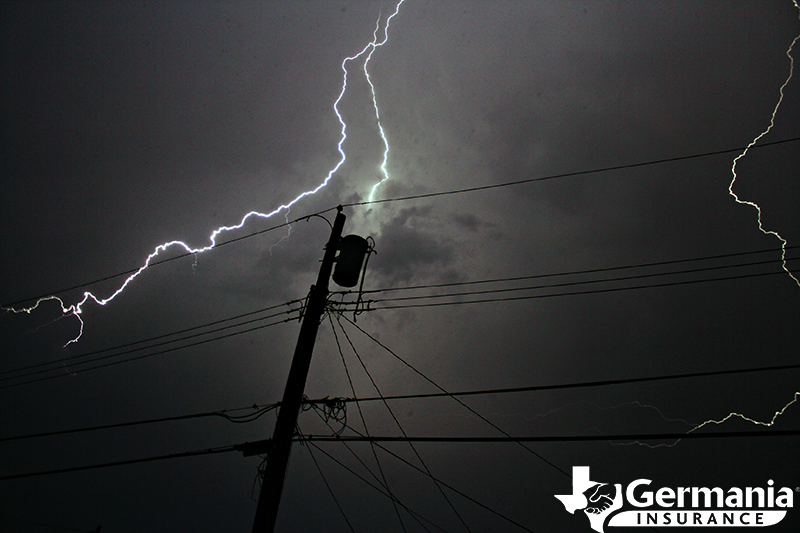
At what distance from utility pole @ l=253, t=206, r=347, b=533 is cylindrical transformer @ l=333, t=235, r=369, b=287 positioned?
14 centimetres

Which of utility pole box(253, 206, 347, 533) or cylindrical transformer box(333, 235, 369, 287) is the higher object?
cylindrical transformer box(333, 235, 369, 287)

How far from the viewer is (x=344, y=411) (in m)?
6.96

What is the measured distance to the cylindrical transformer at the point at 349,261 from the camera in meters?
7.60

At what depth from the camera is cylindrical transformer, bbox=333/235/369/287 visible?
760 centimetres

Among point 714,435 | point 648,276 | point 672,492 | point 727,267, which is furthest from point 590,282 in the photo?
point 672,492

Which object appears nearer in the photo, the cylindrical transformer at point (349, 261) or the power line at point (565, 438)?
the power line at point (565, 438)

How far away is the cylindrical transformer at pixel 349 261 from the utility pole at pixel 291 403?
135mm

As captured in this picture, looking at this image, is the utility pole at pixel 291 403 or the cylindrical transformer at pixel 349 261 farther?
the cylindrical transformer at pixel 349 261

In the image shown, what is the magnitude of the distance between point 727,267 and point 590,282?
1998 mm

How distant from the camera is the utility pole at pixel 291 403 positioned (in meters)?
5.67

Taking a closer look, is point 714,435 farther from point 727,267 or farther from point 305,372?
point 305,372

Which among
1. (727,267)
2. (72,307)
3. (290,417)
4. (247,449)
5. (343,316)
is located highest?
(72,307)

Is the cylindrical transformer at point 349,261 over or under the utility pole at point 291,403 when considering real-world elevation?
over

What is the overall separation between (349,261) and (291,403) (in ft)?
8.74
